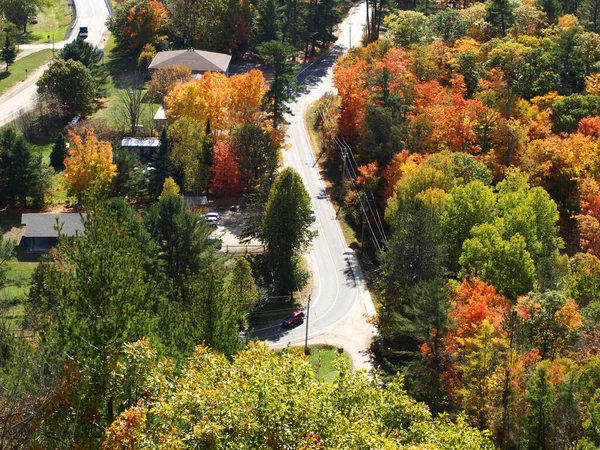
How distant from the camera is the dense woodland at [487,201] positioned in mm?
51031

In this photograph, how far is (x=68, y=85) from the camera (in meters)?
118

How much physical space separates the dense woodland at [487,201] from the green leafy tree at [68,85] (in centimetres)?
3533

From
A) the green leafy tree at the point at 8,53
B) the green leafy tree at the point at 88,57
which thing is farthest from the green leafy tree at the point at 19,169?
the green leafy tree at the point at 8,53

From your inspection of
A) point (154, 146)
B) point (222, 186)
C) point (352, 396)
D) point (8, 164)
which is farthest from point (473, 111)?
point (352, 396)

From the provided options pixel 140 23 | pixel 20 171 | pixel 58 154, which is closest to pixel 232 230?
pixel 20 171

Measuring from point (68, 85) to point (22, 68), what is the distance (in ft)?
82.5

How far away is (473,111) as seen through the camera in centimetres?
9094

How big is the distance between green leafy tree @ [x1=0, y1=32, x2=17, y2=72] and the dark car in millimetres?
87471

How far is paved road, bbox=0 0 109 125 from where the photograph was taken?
405 ft

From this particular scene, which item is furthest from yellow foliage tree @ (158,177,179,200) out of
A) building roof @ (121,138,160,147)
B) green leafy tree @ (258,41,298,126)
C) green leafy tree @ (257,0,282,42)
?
green leafy tree @ (257,0,282,42)

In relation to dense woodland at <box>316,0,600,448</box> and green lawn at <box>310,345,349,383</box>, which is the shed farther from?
green lawn at <box>310,345,349,383</box>

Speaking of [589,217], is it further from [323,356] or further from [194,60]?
[194,60]

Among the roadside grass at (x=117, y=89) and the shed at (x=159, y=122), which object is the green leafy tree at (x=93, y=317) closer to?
the shed at (x=159, y=122)

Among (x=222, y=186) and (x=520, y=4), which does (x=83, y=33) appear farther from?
(x=520, y=4)
